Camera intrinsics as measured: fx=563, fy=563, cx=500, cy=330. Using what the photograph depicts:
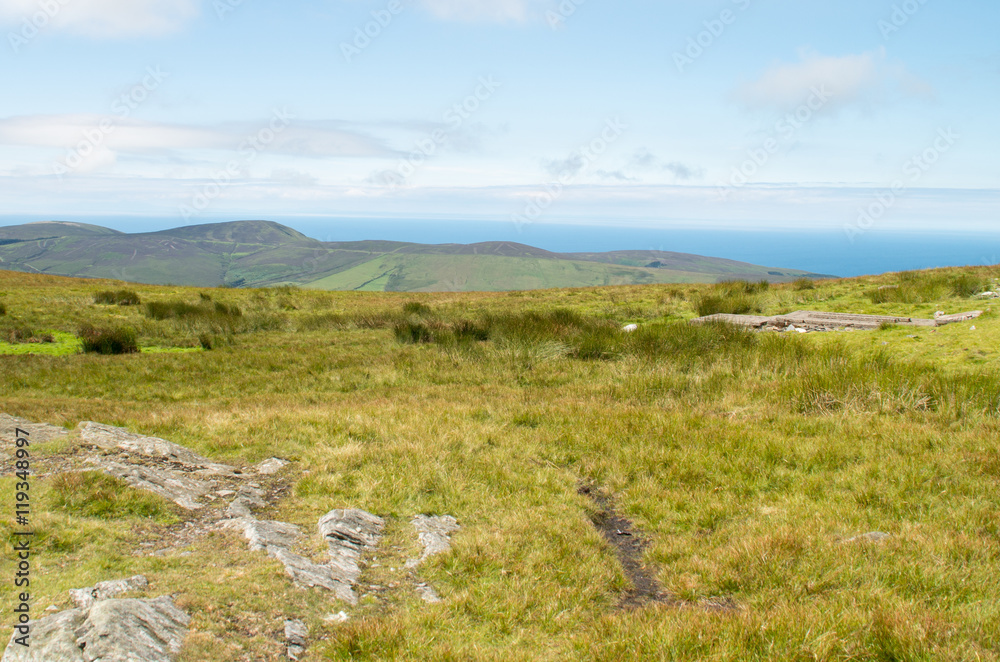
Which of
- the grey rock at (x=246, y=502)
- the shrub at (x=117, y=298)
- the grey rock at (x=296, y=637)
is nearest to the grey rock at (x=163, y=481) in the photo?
the grey rock at (x=246, y=502)

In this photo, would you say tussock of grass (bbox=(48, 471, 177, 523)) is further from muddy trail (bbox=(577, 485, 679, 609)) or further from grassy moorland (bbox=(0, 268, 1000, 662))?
muddy trail (bbox=(577, 485, 679, 609))

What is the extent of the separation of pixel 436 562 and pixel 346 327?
64.8ft

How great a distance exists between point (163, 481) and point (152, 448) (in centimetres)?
117

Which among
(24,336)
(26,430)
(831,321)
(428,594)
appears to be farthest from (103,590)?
(24,336)

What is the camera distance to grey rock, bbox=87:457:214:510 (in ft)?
19.1

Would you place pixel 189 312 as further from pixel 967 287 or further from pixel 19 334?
pixel 967 287

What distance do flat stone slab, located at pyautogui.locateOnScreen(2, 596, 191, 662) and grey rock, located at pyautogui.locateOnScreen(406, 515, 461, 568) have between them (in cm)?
202

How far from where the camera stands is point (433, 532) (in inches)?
216

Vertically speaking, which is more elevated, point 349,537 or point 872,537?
point 872,537

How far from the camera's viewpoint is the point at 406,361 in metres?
15.9

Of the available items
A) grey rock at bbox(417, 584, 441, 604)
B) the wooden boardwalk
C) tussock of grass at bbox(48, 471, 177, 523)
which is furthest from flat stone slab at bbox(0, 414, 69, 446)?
the wooden boardwalk

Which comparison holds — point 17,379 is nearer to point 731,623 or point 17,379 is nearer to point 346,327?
point 346,327

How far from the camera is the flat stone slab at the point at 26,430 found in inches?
278

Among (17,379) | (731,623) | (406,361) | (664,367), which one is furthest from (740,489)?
(17,379)
